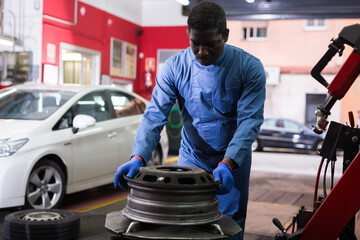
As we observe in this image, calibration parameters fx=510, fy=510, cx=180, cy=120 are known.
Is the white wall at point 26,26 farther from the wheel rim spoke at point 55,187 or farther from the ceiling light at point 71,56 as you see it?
the wheel rim spoke at point 55,187

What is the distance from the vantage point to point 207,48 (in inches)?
95.4

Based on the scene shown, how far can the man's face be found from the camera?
2367 mm

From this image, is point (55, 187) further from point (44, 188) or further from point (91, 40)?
point (91, 40)

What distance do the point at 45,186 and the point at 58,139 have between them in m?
0.59

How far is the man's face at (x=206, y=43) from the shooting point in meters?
2.37

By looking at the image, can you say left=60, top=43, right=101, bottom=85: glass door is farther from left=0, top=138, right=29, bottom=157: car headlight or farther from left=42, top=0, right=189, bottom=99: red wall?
left=0, top=138, right=29, bottom=157: car headlight

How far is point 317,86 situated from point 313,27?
3.32 metres

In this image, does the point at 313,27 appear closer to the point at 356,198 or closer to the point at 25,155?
the point at 25,155

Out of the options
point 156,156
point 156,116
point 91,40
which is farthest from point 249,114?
point 91,40

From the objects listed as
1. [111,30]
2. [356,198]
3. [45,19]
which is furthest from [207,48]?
[111,30]

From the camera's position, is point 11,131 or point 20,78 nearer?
point 11,131

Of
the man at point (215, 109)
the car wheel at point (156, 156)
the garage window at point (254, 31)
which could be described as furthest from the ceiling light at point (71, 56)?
the garage window at point (254, 31)

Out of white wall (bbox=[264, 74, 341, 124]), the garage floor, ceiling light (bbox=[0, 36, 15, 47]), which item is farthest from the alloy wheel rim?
white wall (bbox=[264, 74, 341, 124])

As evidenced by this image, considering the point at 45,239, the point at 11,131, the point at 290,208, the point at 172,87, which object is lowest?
the point at 290,208
